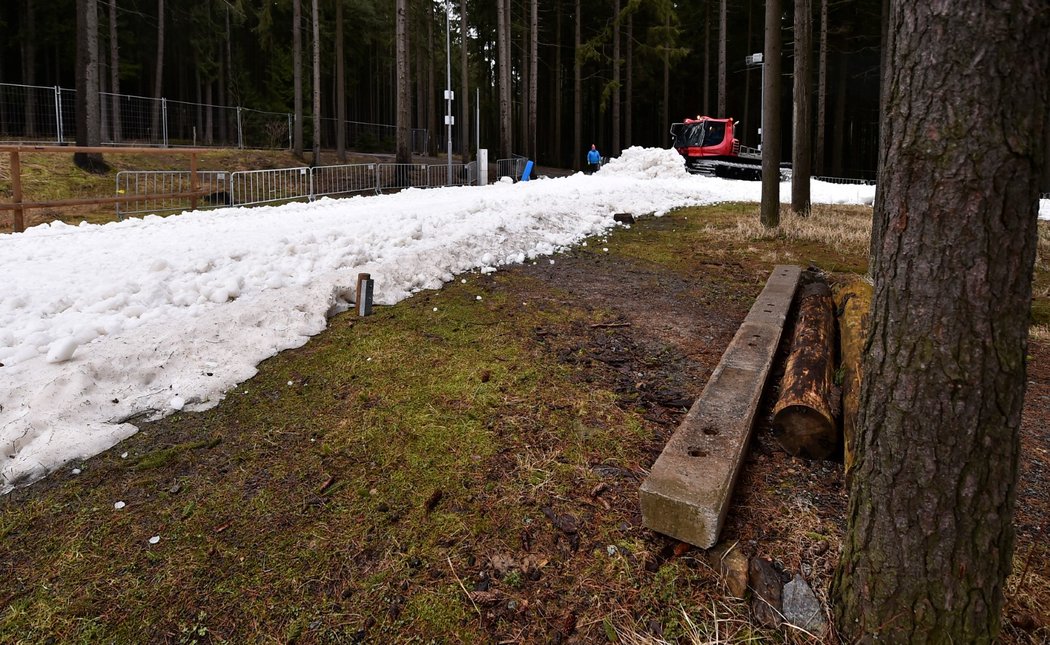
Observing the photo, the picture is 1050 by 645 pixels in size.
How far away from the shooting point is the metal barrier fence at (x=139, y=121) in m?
23.6

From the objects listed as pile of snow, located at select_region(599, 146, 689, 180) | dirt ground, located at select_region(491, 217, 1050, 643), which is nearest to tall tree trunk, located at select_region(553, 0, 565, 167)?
pile of snow, located at select_region(599, 146, 689, 180)

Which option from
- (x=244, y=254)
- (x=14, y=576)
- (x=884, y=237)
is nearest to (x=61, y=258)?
(x=244, y=254)

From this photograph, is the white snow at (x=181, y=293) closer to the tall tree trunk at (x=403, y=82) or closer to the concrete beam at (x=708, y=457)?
the concrete beam at (x=708, y=457)

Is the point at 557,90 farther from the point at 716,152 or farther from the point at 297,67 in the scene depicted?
the point at 297,67

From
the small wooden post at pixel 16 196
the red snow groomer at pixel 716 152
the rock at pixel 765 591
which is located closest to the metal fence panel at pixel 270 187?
the small wooden post at pixel 16 196

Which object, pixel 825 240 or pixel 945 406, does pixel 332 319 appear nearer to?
pixel 945 406

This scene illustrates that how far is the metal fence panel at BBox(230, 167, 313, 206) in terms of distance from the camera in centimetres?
1603

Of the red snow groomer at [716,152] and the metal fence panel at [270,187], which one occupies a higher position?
the red snow groomer at [716,152]

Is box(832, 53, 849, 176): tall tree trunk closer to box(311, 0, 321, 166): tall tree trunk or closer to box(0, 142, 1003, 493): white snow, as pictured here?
box(311, 0, 321, 166): tall tree trunk

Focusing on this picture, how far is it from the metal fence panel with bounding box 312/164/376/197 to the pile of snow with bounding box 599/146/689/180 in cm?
979

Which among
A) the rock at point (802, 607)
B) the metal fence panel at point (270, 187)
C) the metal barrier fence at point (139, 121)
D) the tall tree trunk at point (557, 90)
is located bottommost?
the rock at point (802, 607)

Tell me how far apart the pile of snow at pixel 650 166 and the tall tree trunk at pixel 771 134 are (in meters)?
12.2

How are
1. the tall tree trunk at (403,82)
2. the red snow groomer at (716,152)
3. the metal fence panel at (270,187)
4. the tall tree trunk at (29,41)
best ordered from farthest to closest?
the tall tree trunk at (29,41), the red snow groomer at (716,152), the tall tree trunk at (403,82), the metal fence panel at (270,187)

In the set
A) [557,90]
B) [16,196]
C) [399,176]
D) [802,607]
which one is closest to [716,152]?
[399,176]
